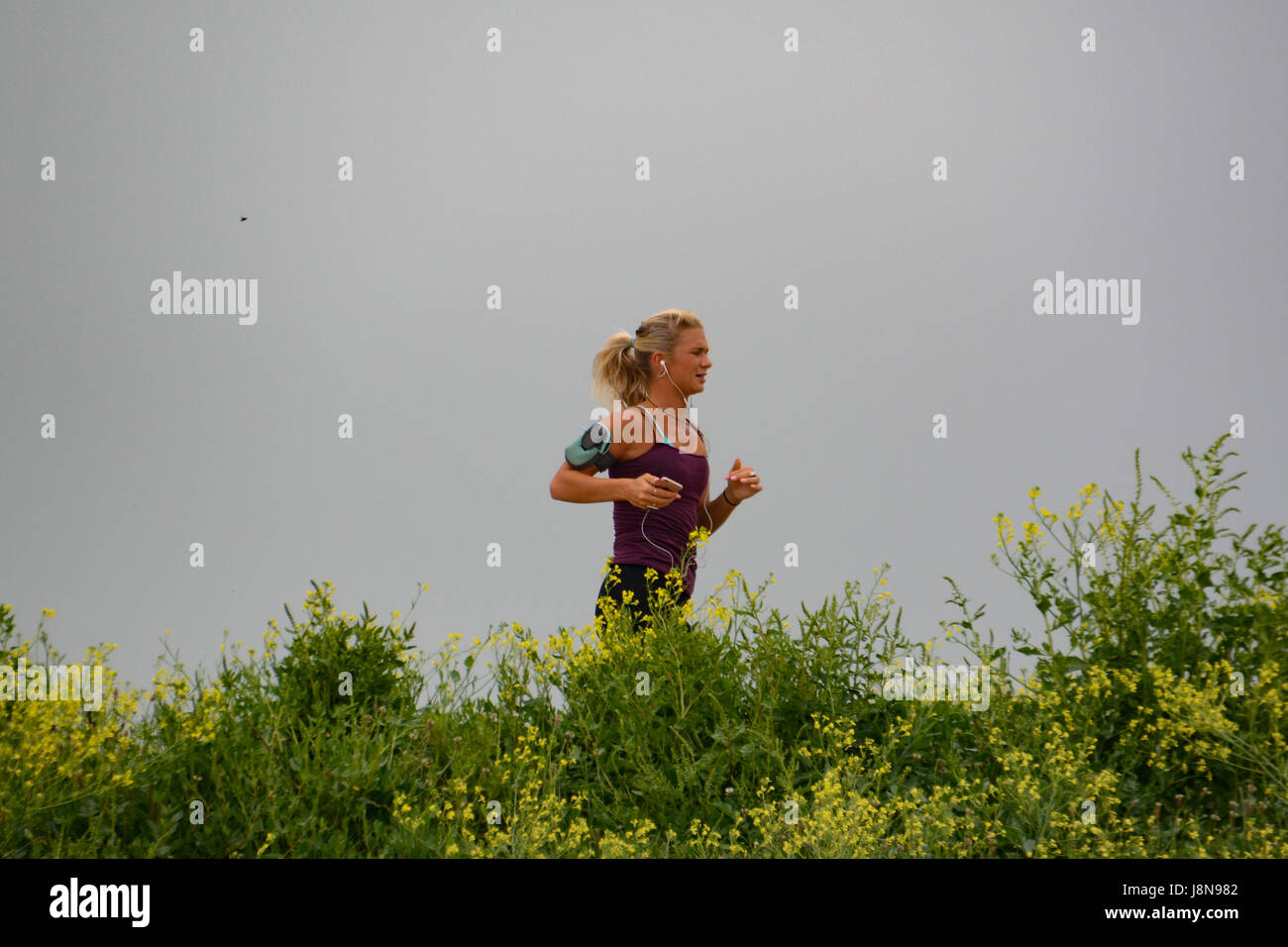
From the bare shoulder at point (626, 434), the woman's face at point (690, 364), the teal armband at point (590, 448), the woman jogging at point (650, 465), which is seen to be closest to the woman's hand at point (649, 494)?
the woman jogging at point (650, 465)

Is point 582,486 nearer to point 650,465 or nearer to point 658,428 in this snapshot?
point 650,465

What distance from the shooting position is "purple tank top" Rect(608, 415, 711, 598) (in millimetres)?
4961

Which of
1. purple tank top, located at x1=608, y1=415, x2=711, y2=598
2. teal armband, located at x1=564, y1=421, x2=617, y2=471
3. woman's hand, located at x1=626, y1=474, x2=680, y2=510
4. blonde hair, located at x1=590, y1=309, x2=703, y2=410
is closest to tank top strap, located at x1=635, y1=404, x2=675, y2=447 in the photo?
purple tank top, located at x1=608, y1=415, x2=711, y2=598

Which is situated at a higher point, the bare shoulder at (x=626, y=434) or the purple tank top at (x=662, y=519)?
the bare shoulder at (x=626, y=434)

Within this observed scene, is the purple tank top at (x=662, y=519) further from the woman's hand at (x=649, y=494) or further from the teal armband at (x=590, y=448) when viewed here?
the woman's hand at (x=649, y=494)

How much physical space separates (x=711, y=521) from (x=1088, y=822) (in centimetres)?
243

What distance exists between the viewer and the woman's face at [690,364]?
5.28 m

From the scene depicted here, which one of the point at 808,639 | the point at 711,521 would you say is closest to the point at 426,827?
the point at 808,639

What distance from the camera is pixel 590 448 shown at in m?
4.88

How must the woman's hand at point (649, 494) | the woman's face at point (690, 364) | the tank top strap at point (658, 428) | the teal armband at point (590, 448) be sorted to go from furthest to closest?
1. the woman's face at point (690, 364)
2. the tank top strap at point (658, 428)
3. the teal armband at point (590, 448)
4. the woman's hand at point (649, 494)

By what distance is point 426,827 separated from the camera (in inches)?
131

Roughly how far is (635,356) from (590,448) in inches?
29.2

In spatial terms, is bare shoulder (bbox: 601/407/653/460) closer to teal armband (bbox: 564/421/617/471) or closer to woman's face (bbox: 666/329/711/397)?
teal armband (bbox: 564/421/617/471)
